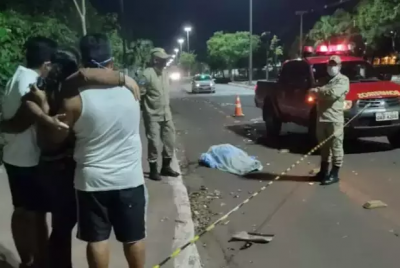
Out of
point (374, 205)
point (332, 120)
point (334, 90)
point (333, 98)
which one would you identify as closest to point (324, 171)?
point (332, 120)

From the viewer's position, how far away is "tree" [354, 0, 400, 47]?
115 ft

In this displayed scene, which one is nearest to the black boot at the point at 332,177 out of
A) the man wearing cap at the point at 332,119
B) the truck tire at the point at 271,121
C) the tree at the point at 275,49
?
the man wearing cap at the point at 332,119

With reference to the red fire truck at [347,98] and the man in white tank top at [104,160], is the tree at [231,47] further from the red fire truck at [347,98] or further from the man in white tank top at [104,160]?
the man in white tank top at [104,160]

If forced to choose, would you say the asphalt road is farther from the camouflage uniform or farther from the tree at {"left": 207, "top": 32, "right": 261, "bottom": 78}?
the tree at {"left": 207, "top": 32, "right": 261, "bottom": 78}

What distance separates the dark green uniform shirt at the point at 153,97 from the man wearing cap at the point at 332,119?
215cm

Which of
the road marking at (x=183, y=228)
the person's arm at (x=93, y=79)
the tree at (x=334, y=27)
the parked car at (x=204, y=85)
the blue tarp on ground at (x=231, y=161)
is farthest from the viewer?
the tree at (x=334, y=27)

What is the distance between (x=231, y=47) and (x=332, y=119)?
7130 centimetres

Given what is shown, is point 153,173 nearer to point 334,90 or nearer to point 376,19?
point 334,90

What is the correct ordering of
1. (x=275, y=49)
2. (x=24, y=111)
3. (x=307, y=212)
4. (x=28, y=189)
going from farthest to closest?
(x=275, y=49)
(x=307, y=212)
(x=28, y=189)
(x=24, y=111)

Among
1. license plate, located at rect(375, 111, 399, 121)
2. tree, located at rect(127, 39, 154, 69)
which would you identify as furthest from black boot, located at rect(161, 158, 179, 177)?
tree, located at rect(127, 39, 154, 69)

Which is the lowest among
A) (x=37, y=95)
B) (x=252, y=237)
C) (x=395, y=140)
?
(x=395, y=140)

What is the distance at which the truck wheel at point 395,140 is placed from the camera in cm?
1141

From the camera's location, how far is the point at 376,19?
3719 centimetres

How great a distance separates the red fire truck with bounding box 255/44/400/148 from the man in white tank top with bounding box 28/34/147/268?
6.48 meters
